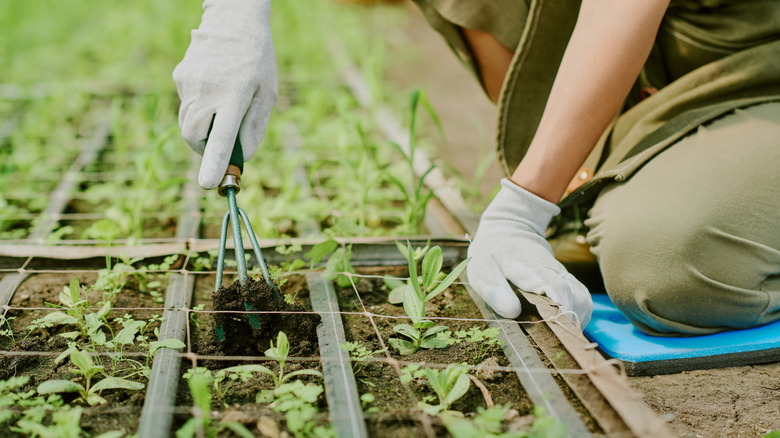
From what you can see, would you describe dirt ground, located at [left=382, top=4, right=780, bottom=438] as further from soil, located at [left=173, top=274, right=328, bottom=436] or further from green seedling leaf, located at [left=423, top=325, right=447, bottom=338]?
soil, located at [left=173, top=274, right=328, bottom=436]

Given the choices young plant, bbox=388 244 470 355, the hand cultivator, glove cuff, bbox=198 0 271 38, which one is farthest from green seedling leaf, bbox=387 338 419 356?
glove cuff, bbox=198 0 271 38

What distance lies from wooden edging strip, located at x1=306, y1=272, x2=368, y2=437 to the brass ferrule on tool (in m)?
Answer: 0.29

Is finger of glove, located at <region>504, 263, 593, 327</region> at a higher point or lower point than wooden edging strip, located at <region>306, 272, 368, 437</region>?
higher

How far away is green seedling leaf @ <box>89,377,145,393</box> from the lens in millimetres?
1050

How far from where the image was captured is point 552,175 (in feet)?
4.55

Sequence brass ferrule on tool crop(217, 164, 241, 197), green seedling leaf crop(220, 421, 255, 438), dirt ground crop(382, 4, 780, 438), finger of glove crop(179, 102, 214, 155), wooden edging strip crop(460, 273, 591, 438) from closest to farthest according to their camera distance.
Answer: green seedling leaf crop(220, 421, 255, 438)
wooden edging strip crop(460, 273, 591, 438)
dirt ground crop(382, 4, 780, 438)
brass ferrule on tool crop(217, 164, 241, 197)
finger of glove crop(179, 102, 214, 155)

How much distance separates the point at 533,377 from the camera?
43.0 inches

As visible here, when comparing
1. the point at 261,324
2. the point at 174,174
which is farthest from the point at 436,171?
the point at 261,324

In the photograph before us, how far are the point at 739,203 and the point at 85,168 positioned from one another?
203cm

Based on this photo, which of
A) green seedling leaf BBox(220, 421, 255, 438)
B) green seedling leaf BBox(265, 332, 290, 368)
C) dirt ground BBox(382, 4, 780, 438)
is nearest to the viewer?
green seedling leaf BBox(220, 421, 255, 438)

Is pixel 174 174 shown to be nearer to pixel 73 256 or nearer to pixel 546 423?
pixel 73 256

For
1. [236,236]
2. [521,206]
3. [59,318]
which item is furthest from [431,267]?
[59,318]

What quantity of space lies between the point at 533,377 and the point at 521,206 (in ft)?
1.44

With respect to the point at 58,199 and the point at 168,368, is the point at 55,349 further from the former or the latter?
the point at 58,199
